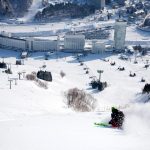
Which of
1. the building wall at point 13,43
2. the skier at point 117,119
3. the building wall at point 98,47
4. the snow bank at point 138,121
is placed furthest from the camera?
the building wall at point 13,43

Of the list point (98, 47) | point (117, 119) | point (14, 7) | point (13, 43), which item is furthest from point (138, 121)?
point (14, 7)

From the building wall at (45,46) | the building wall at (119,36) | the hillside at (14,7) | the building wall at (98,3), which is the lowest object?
the building wall at (45,46)

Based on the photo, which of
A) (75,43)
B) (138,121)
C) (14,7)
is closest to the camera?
Result: (138,121)

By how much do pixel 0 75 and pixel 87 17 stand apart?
3524 inches

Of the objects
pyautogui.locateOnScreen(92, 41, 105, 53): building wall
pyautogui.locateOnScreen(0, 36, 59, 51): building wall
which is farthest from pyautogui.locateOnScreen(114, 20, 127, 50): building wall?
pyautogui.locateOnScreen(0, 36, 59, 51): building wall

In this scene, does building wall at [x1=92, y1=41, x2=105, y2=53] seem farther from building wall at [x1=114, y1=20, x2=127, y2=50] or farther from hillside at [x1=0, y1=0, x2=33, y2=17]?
hillside at [x1=0, y1=0, x2=33, y2=17]

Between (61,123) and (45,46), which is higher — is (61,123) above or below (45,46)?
above

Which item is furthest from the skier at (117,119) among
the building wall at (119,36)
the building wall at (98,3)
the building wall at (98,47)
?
the building wall at (98,3)

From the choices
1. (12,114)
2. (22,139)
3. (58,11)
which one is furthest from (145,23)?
(22,139)

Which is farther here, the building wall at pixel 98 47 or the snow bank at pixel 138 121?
the building wall at pixel 98 47

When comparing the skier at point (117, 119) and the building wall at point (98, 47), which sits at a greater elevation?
the skier at point (117, 119)

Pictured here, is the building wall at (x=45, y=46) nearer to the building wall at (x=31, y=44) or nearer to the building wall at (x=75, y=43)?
the building wall at (x=31, y=44)

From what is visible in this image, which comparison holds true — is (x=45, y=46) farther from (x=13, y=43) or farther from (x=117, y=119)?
(x=117, y=119)

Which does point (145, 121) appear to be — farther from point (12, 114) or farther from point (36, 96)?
point (36, 96)
